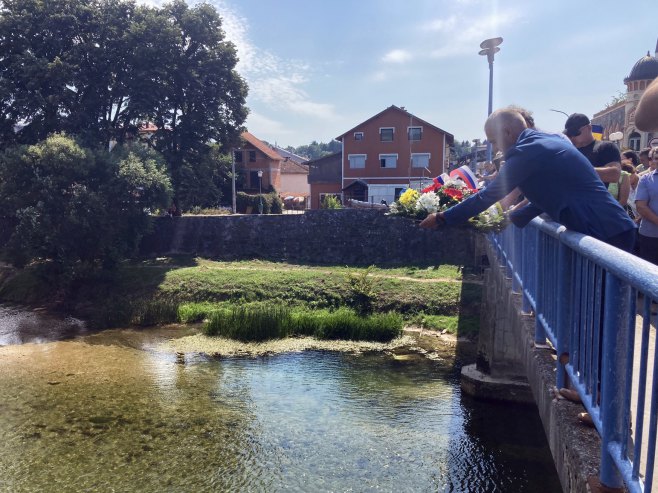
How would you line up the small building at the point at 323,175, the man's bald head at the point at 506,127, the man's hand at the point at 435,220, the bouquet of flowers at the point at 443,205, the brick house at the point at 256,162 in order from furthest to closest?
the brick house at the point at 256,162, the small building at the point at 323,175, the bouquet of flowers at the point at 443,205, the man's hand at the point at 435,220, the man's bald head at the point at 506,127

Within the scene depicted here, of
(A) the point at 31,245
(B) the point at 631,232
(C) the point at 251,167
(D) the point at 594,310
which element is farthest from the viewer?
(C) the point at 251,167

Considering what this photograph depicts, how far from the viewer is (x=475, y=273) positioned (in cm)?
2073

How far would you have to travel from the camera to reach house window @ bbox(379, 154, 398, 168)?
42.0 metres

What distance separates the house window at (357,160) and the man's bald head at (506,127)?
39.1m

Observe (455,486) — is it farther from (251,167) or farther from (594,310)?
(251,167)

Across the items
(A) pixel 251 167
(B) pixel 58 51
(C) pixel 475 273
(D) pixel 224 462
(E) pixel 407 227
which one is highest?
(B) pixel 58 51

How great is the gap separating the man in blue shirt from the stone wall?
65.7 ft

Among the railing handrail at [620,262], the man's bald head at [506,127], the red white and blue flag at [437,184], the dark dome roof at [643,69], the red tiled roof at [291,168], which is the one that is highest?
the dark dome roof at [643,69]

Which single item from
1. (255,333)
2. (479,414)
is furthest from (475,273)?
(479,414)

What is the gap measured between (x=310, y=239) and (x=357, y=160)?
60.7 feet

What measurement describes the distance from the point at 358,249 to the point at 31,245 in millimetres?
13164

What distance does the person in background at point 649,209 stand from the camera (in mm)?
5254

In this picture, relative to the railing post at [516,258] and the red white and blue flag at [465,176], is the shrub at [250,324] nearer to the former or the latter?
the railing post at [516,258]

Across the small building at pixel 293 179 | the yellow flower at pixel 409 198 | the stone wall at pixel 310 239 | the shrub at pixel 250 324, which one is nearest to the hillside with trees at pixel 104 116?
the stone wall at pixel 310 239
